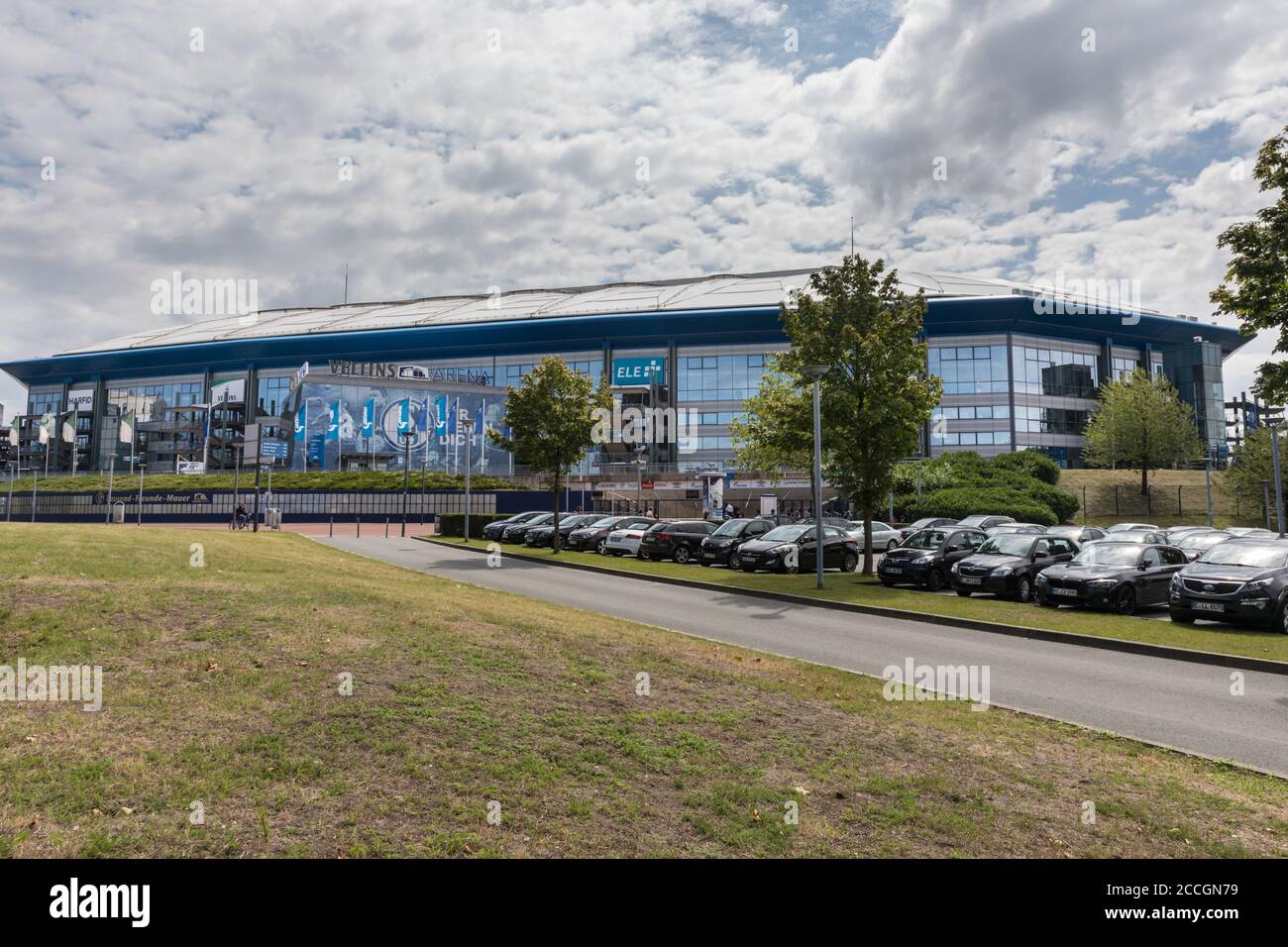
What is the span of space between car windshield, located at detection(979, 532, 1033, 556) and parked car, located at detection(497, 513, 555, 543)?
20.4 metres

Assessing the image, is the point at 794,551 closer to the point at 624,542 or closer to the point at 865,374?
the point at 865,374

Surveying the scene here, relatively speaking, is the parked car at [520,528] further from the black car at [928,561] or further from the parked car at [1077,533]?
the parked car at [1077,533]

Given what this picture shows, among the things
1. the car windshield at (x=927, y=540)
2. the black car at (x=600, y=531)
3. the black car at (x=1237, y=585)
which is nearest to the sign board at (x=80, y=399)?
the black car at (x=600, y=531)

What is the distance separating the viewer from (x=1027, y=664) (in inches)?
424

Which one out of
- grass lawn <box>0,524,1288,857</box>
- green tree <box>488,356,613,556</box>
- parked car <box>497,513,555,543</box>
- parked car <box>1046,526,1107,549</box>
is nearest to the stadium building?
parked car <box>497,513,555,543</box>

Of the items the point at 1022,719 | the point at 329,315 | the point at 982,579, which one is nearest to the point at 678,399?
the point at 329,315

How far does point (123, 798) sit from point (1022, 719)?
7.07 metres

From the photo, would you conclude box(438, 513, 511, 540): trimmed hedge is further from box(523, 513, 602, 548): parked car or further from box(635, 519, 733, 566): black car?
box(635, 519, 733, 566): black car

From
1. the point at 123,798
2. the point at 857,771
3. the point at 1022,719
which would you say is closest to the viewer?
the point at 123,798

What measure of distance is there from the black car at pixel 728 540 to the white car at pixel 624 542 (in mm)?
3235

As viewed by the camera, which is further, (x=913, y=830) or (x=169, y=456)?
(x=169, y=456)

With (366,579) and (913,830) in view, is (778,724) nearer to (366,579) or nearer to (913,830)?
(913,830)

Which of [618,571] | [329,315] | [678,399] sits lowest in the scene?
[618,571]
